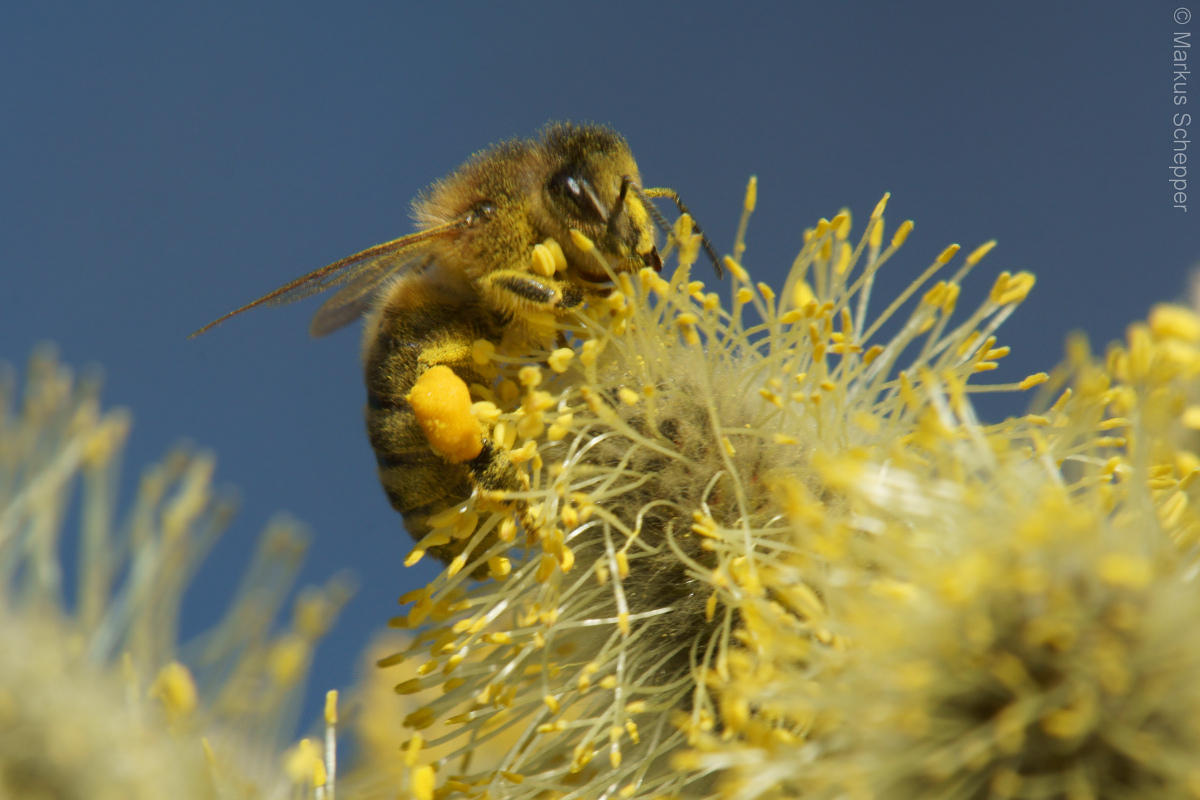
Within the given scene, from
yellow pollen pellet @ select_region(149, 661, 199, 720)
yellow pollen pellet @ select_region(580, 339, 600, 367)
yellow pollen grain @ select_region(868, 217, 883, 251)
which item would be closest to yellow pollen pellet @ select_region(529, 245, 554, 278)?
yellow pollen pellet @ select_region(580, 339, 600, 367)

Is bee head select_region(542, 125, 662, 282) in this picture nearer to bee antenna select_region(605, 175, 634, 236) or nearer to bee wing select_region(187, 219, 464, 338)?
bee antenna select_region(605, 175, 634, 236)

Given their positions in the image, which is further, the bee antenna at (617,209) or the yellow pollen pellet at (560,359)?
the bee antenna at (617,209)

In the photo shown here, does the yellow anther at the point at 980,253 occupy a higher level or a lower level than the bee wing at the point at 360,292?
lower

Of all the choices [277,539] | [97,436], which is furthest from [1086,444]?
[97,436]

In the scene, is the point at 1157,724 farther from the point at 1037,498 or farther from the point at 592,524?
the point at 592,524

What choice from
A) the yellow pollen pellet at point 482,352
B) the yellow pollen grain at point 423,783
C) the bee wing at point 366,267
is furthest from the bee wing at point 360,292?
the yellow pollen grain at point 423,783

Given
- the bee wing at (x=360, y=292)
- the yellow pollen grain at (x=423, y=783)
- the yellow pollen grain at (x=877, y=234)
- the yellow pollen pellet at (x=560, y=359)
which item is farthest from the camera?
the bee wing at (x=360, y=292)

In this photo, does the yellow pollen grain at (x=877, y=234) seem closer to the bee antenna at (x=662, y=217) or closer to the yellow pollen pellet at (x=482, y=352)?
the bee antenna at (x=662, y=217)
